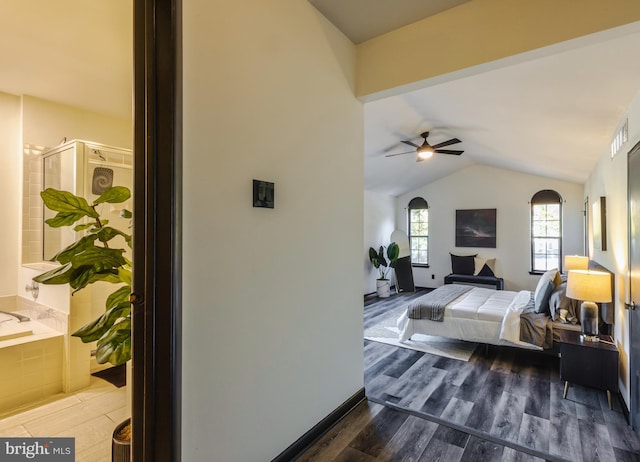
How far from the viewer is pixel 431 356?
12.7 ft

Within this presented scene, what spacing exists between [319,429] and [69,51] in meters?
3.09

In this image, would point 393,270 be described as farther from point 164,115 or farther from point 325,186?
point 164,115

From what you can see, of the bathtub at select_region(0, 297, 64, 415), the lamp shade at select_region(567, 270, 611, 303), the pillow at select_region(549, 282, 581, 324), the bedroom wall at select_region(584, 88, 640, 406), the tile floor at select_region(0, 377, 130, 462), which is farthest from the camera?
the pillow at select_region(549, 282, 581, 324)

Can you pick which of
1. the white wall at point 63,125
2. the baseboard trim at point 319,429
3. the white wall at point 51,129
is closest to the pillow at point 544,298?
the baseboard trim at point 319,429

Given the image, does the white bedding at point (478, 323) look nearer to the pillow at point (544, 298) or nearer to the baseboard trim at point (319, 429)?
the pillow at point (544, 298)

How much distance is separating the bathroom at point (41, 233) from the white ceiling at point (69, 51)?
0.67ft

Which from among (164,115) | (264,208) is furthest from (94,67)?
(264,208)

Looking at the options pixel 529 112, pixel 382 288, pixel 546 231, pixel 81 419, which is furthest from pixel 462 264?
pixel 81 419

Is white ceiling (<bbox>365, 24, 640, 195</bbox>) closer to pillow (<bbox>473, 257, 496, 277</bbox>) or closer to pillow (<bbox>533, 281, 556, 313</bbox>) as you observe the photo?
pillow (<bbox>533, 281, 556, 313</bbox>)

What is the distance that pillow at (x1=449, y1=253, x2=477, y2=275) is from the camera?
752 centimetres

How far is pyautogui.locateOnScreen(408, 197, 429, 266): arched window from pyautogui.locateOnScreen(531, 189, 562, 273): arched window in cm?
224

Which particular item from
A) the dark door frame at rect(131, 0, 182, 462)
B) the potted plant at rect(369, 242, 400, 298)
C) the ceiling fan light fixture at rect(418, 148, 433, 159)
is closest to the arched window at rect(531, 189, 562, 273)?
the potted plant at rect(369, 242, 400, 298)

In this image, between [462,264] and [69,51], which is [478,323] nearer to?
[462,264]

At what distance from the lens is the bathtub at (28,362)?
2.57m
